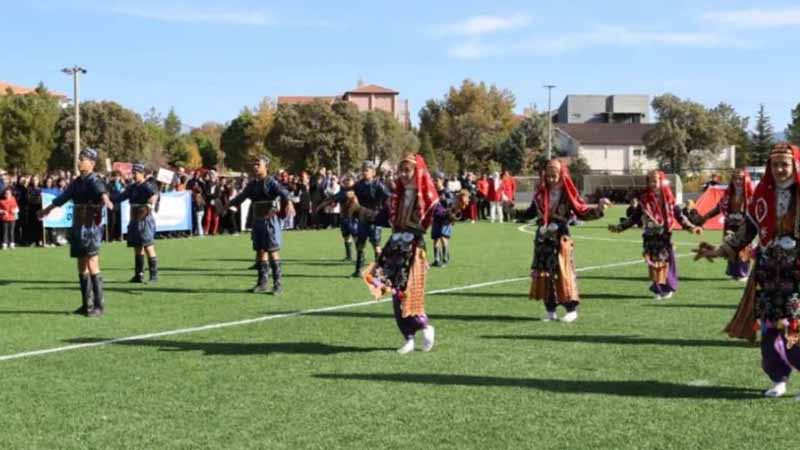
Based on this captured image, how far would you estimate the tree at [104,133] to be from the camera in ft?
262

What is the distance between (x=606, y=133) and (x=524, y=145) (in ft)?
102

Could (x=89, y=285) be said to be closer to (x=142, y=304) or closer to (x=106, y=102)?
(x=142, y=304)

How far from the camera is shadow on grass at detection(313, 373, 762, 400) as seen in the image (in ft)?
24.2

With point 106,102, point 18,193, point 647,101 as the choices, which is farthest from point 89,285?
point 647,101

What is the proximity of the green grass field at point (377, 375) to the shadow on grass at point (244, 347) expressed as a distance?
39 millimetres

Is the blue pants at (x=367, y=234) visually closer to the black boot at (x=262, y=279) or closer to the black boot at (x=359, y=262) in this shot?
the black boot at (x=359, y=262)

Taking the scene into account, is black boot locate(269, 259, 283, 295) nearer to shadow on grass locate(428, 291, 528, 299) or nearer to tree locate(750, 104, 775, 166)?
shadow on grass locate(428, 291, 528, 299)

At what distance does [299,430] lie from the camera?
6418 millimetres

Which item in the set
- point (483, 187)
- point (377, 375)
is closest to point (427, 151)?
point (483, 187)

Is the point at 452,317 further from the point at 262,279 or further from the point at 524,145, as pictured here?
the point at 524,145

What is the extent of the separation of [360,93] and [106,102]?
A: 89777 mm

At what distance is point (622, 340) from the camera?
32.5 feet

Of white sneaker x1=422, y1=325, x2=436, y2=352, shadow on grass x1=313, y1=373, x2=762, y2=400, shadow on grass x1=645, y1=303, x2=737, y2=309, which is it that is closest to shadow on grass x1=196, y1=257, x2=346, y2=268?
shadow on grass x1=645, y1=303, x2=737, y2=309

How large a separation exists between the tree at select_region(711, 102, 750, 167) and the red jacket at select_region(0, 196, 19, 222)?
67095 mm
